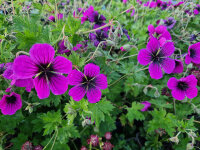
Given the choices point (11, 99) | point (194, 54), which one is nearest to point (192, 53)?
point (194, 54)

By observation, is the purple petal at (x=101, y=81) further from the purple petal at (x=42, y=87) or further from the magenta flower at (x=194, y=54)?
the magenta flower at (x=194, y=54)

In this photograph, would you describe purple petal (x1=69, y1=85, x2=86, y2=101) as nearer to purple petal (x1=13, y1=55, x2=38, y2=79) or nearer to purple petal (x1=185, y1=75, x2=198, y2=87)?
purple petal (x1=13, y1=55, x2=38, y2=79)

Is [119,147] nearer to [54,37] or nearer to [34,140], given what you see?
[34,140]

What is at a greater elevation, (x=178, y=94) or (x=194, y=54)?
(x=194, y=54)

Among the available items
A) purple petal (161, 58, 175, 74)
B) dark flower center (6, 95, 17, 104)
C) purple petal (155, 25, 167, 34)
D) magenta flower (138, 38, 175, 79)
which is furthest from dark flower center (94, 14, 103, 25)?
dark flower center (6, 95, 17, 104)

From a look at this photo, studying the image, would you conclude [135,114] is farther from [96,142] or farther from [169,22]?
[169,22]

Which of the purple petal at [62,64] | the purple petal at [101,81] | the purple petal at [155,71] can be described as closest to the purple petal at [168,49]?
the purple petal at [155,71]
